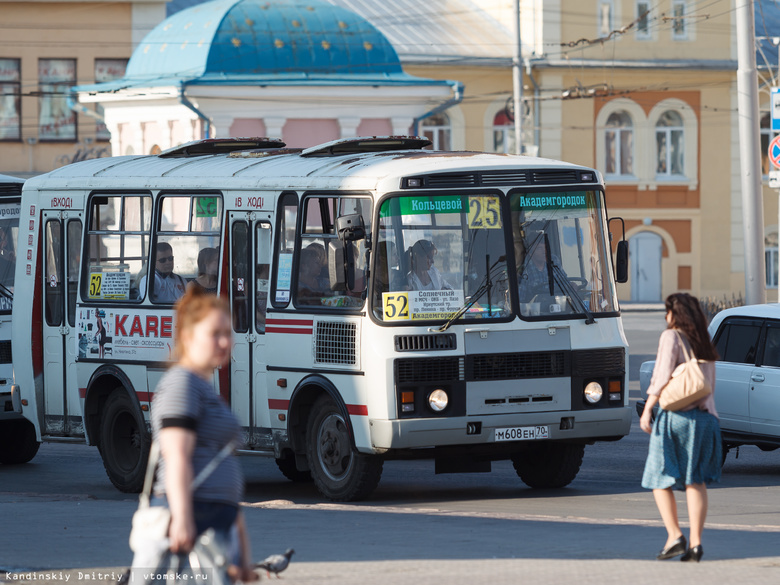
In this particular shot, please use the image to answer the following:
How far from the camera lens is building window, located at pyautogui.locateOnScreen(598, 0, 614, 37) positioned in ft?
161

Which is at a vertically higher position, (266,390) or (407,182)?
(407,182)

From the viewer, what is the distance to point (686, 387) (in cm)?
888

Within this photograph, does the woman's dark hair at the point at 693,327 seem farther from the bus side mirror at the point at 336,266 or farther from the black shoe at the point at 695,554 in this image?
the bus side mirror at the point at 336,266

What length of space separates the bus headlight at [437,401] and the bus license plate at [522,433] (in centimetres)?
49

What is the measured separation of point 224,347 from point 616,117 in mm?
45253

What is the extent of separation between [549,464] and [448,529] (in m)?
2.92

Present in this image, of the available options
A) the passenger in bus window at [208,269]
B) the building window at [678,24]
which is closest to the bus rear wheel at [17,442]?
the passenger in bus window at [208,269]

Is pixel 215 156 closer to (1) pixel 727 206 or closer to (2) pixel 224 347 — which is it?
(2) pixel 224 347

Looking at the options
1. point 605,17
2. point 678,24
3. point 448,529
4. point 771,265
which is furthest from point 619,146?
point 448,529

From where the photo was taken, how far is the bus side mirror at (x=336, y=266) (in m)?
12.1

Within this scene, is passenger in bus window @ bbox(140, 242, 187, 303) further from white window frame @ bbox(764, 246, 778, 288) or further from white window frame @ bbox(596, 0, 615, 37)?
white window frame @ bbox(764, 246, 778, 288)

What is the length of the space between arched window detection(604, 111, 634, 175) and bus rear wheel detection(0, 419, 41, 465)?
116ft

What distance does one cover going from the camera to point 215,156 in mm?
14508

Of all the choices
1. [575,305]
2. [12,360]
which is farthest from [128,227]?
[575,305]
